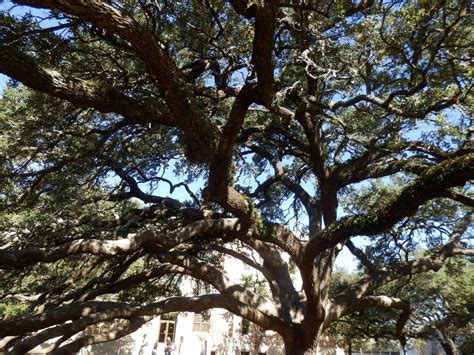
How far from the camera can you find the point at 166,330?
21422mm

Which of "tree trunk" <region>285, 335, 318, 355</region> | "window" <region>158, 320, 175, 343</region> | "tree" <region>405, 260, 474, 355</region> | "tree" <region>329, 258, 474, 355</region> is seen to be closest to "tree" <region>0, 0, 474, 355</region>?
"tree trunk" <region>285, 335, 318, 355</region>

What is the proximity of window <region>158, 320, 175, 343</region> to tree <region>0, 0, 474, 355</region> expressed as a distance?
45.4ft

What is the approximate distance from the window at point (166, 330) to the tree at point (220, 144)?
13826 mm

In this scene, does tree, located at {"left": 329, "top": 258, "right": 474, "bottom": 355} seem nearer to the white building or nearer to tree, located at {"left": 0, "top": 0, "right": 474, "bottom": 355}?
the white building

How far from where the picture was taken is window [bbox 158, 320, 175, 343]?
2134 centimetres

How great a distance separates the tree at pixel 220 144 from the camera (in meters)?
4.52

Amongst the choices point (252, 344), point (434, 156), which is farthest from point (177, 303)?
point (252, 344)

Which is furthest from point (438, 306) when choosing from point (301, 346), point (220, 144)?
point (220, 144)

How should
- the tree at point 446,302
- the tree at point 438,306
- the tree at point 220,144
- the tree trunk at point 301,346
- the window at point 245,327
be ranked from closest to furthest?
the tree at point 220,144
the tree trunk at point 301,346
the tree at point 438,306
the tree at point 446,302
the window at point 245,327

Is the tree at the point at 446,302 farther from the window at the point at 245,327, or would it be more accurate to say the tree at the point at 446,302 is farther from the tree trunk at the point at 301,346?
the tree trunk at the point at 301,346

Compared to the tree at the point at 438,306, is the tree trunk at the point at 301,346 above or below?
below

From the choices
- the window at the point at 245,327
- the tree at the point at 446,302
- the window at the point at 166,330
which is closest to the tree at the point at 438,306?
the tree at the point at 446,302

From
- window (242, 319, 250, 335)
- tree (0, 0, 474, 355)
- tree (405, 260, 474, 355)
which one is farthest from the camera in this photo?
window (242, 319, 250, 335)

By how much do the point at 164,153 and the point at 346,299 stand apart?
5570mm
